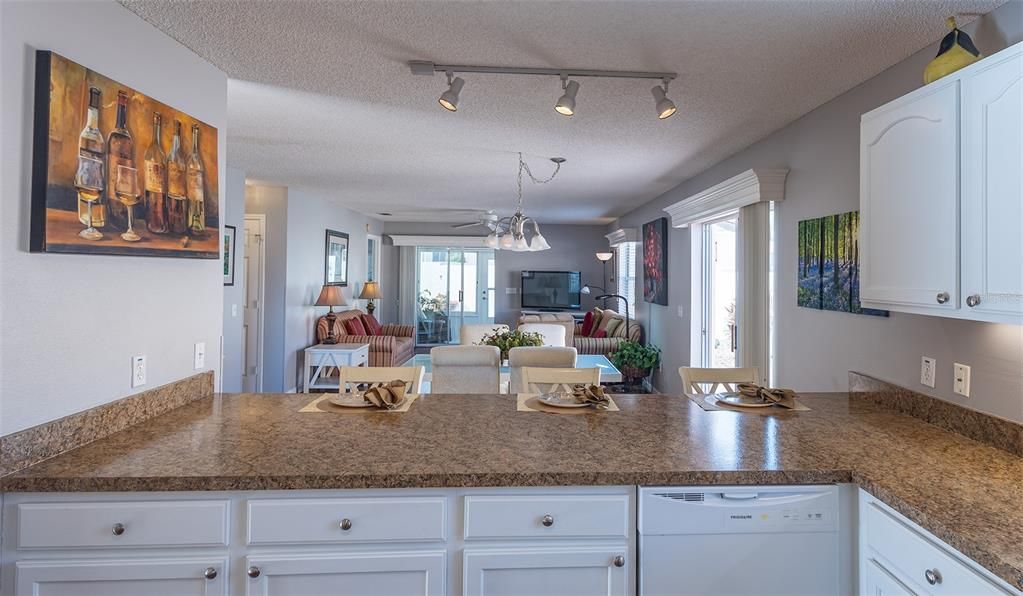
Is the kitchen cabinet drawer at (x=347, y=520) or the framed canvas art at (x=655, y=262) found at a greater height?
the framed canvas art at (x=655, y=262)

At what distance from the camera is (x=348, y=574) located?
4.66ft

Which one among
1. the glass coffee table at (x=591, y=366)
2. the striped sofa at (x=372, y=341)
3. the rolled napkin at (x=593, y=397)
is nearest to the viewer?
the rolled napkin at (x=593, y=397)

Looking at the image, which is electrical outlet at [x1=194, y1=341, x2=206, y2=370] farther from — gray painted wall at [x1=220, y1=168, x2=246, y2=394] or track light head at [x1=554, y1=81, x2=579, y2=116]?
gray painted wall at [x1=220, y1=168, x2=246, y2=394]

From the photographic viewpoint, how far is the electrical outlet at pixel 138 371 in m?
1.83

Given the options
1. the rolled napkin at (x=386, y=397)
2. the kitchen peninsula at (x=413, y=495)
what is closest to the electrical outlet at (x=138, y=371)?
the kitchen peninsula at (x=413, y=495)

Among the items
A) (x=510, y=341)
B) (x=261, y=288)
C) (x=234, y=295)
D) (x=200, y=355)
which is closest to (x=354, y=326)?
(x=261, y=288)

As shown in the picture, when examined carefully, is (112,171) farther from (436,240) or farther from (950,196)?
(436,240)

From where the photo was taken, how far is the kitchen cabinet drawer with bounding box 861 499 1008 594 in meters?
1.11

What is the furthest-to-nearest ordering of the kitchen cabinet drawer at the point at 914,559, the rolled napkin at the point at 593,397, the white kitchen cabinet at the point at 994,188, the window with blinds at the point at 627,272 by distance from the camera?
the window with blinds at the point at 627,272 < the rolled napkin at the point at 593,397 < the white kitchen cabinet at the point at 994,188 < the kitchen cabinet drawer at the point at 914,559

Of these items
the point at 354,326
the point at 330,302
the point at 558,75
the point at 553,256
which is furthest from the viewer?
the point at 553,256

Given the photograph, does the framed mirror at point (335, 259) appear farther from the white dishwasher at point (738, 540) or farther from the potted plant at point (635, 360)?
the white dishwasher at point (738, 540)

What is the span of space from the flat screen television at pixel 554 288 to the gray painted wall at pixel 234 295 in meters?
5.40

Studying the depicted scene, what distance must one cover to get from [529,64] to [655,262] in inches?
161

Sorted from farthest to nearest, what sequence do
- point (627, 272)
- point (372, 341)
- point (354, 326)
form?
point (627, 272) < point (354, 326) < point (372, 341)
